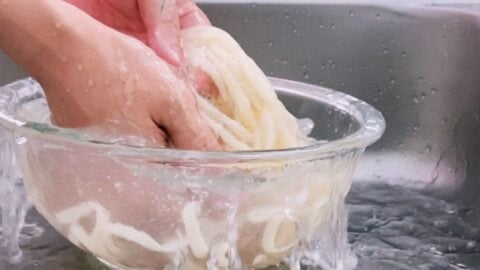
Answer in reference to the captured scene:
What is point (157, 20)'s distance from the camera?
0.69 meters

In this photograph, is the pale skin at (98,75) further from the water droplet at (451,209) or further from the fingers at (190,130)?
the water droplet at (451,209)

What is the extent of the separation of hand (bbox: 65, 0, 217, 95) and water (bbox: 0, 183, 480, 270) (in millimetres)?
220

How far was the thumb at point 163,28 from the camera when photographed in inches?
26.0

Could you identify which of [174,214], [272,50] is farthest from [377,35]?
[174,214]

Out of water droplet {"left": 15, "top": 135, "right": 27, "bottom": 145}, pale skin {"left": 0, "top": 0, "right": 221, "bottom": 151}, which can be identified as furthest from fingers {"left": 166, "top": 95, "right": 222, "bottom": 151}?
water droplet {"left": 15, "top": 135, "right": 27, "bottom": 145}

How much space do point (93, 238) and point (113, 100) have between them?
121 mm

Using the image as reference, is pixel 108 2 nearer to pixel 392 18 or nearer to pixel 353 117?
pixel 353 117

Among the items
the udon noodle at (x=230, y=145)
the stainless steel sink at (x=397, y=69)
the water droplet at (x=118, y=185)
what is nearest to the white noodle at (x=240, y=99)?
the udon noodle at (x=230, y=145)

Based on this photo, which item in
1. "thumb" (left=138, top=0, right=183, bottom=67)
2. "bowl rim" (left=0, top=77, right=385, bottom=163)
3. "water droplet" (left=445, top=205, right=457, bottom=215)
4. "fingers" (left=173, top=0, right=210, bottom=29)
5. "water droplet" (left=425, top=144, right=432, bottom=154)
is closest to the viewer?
"bowl rim" (left=0, top=77, right=385, bottom=163)

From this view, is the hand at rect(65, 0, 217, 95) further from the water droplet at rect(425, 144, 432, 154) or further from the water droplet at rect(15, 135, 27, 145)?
the water droplet at rect(425, 144, 432, 154)

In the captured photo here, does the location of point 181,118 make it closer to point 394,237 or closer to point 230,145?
point 230,145

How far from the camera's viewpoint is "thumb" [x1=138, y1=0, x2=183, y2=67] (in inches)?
26.0

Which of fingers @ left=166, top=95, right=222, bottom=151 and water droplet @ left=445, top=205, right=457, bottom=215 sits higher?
fingers @ left=166, top=95, right=222, bottom=151

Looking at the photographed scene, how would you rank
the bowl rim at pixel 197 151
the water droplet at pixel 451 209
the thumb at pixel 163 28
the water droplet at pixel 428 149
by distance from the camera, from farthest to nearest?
the water droplet at pixel 428 149 < the water droplet at pixel 451 209 < the thumb at pixel 163 28 < the bowl rim at pixel 197 151
